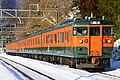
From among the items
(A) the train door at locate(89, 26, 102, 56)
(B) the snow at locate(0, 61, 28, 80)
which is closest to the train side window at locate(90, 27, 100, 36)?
(A) the train door at locate(89, 26, 102, 56)

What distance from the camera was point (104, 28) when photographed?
21344 millimetres

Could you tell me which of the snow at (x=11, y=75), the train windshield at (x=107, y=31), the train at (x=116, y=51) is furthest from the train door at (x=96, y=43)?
the train at (x=116, y=51)

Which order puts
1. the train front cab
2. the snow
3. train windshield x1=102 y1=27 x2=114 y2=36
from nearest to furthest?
1. the snow
2. the train front cab
3. train windshield x1=102 y1=27 x2=114 y2=36

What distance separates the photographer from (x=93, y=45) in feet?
69.8

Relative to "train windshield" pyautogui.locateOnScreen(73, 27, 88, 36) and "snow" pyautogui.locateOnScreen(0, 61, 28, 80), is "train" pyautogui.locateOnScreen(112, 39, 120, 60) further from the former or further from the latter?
"train windshield" pyautogui.locateOnScreen(73, 27, 88, 36)

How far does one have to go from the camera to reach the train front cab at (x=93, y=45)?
21125mm

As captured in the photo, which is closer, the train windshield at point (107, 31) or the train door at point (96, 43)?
the train door at point (96, 43)

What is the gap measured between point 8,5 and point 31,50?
7211 cm

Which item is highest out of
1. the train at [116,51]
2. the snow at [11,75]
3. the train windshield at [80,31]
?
the train windshield at [80,31]

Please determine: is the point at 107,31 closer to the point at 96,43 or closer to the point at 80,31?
the point at 96,43

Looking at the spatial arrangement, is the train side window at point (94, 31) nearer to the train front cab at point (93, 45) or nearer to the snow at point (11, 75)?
the train front cab at point (93, 45)

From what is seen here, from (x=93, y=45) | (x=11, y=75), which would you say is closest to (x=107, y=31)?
(x=93, y=45)

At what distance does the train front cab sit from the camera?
21125 mm

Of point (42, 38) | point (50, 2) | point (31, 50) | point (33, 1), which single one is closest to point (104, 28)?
point (42, 38)
